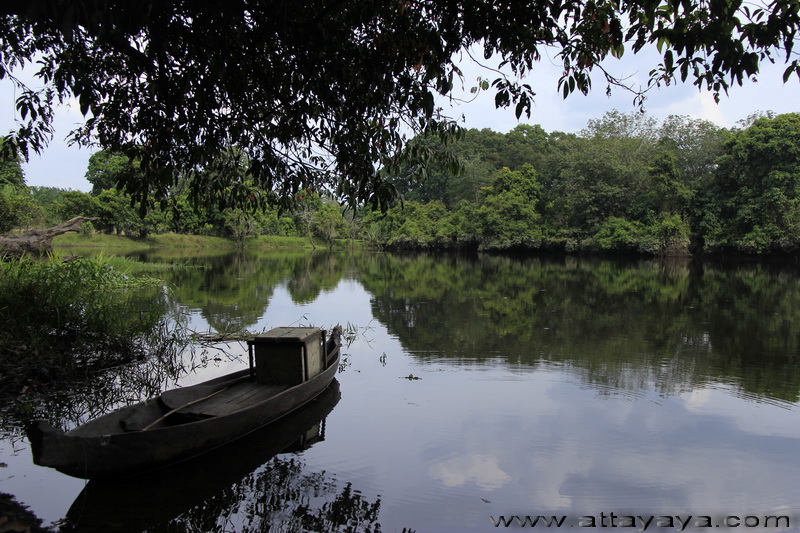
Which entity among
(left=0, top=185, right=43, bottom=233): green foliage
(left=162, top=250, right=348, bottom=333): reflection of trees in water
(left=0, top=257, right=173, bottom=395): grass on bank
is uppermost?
(left=0, top=185, right=43, bottom=233): green foliage

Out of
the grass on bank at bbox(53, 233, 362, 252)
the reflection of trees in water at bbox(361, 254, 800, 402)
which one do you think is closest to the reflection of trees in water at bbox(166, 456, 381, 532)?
the reflection of trees in water at bbox(361, 254, 800, 402)

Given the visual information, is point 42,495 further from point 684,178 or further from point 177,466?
point 684,178

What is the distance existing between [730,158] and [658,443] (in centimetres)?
3236

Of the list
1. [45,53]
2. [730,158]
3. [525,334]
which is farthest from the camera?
[730,158]

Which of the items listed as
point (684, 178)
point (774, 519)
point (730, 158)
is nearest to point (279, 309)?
point (774, 519)

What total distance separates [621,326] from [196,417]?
939cm

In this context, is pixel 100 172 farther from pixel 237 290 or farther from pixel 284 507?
pixel 284 507

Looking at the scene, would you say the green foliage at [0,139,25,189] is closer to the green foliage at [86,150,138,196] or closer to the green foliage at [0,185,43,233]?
the green foliage at [86,150,138,196]

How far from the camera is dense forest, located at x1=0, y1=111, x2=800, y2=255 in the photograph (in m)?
29.8

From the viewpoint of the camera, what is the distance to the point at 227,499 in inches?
156

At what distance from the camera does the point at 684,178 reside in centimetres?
3622

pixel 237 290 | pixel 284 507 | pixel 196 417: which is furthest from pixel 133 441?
pixel 237 290

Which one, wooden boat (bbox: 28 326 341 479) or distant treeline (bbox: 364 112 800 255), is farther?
distant treeline (bbox: 364 112 800 255)

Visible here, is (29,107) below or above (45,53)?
below
